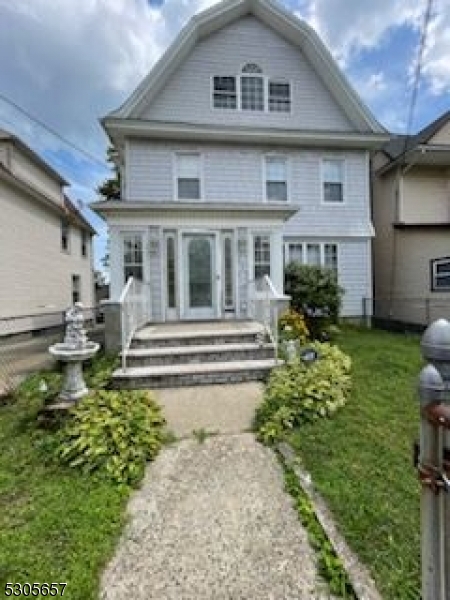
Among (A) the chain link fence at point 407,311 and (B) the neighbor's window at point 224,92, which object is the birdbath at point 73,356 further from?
(B) the neighbor's window at point 224,92

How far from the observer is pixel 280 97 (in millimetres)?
12680

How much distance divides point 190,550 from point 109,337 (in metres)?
5.38

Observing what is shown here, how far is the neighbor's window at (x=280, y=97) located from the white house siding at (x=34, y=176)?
893cm

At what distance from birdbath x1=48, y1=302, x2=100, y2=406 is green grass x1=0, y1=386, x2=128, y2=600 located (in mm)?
851

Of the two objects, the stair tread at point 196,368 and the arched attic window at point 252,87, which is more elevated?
the arched attic window at point 252,87

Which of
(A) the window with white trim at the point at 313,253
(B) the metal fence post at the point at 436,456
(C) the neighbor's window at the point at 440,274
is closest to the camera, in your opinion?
(B) the metal fence post at the point at 436,456

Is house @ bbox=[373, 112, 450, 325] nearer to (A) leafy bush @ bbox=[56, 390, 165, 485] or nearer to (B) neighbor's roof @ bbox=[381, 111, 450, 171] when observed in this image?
(B) neighbor's roof @ bbox=[381, 111, 450, 171]

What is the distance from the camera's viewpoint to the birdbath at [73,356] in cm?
511

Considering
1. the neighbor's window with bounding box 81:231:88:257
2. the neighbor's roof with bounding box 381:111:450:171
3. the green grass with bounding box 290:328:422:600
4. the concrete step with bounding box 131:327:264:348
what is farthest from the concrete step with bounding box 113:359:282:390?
the neighbor's window with bounding box 81:231:88:257

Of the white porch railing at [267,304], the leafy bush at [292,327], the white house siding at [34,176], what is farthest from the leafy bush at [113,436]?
the white house siding at [34,176]

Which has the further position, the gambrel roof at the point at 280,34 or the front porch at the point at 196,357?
the gambrel roof at the point at 280,34

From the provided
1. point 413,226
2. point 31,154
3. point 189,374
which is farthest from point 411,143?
point 31,154

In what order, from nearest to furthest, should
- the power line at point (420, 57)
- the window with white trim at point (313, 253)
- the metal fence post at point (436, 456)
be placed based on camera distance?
1. the metal fence post at point (436, 456)
2. the power line at point (420, 57)
3. the window with white trim at point (313, 253)

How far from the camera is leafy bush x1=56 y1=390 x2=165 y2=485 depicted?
149 inches
